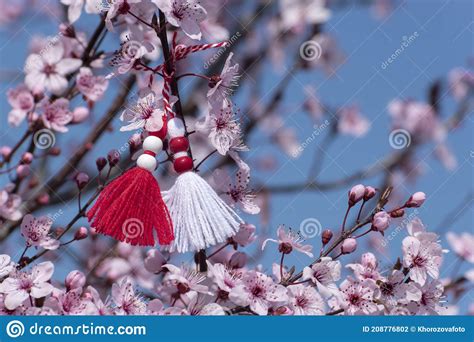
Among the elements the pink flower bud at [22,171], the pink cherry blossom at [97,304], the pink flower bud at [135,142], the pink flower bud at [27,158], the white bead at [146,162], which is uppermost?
the white bead at [146,162]

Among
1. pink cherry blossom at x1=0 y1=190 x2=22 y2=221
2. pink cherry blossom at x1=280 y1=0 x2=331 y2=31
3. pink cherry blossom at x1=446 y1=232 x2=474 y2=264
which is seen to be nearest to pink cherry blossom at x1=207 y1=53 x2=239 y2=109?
pink cherry blossom at x1=0 y1=190 x2=22 y2=221

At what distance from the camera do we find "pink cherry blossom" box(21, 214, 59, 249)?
1.75m

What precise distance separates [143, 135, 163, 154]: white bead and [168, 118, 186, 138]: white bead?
0.04m

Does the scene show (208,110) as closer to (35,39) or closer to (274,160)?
(35,39)

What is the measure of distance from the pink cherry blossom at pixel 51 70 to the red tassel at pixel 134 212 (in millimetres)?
779

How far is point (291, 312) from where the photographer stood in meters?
1.64

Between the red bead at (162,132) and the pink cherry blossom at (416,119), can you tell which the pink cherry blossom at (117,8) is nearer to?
the red bead at (162,132)

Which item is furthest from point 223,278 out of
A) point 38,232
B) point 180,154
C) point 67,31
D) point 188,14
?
point 67,31

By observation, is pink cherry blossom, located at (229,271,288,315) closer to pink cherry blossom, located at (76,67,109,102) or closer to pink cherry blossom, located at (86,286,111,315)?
pink cherry blossom, located at (86,286,111,315)

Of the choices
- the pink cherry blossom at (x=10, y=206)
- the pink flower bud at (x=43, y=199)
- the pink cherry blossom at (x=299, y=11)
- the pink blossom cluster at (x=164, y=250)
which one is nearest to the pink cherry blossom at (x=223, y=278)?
the pink blossom cluster at (x=164, y=250)

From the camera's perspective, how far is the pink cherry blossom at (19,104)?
220 cm

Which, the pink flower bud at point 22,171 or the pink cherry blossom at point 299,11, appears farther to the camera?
the pink cherry blossom at point 299,11

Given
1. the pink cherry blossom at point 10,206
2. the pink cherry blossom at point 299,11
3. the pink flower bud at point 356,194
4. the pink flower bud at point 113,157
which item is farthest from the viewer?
the pink cherry blossom at point 299,11

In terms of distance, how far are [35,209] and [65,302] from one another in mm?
731
